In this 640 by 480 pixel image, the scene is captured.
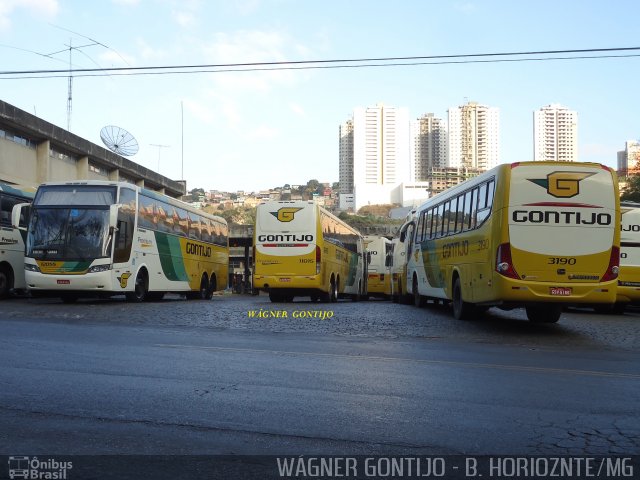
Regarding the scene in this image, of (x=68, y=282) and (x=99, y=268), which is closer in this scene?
→ (x=68, y=282)

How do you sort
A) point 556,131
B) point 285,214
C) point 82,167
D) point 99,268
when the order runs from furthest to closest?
1. point 556,131
2. point 82,167
3. point 285,214
4. point 99,268

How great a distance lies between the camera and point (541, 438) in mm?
4883

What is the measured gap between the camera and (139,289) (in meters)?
22.1

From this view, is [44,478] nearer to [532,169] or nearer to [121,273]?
[532,169]

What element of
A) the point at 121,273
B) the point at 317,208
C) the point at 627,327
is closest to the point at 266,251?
the point at 317,208

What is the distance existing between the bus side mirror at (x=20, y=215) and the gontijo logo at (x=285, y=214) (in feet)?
26.6

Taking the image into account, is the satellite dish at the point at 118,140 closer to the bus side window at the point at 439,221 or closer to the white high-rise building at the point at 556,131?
the bus side window at the point at 439,221

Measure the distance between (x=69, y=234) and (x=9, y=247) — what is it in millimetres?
4378

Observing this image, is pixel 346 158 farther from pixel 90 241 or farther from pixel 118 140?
pixel 90 241

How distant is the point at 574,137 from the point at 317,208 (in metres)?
61.9

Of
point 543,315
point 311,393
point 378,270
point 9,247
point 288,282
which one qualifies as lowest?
point 311,393

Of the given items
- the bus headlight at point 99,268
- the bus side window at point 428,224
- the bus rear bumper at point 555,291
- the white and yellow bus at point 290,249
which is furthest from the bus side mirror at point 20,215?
the bus rear bumper at point 555,291

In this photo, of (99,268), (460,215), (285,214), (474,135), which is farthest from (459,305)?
(474,135)

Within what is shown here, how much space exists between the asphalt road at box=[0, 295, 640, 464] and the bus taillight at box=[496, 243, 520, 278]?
120 cm
